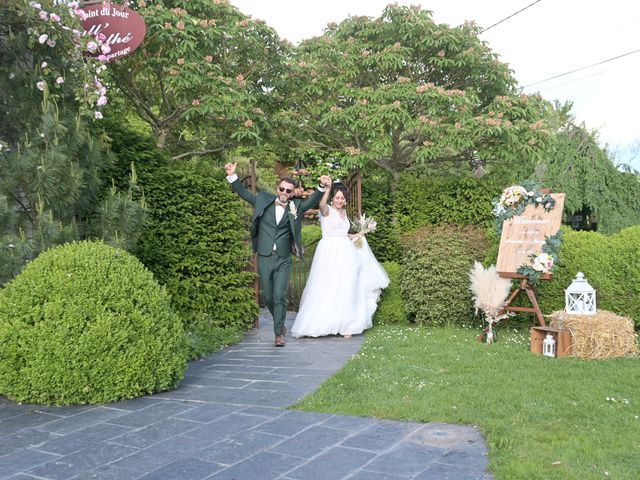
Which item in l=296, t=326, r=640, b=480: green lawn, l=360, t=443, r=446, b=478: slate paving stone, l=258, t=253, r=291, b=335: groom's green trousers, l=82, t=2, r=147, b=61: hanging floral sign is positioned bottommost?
l=360, t=443, r=446, b=478: slate paving stone

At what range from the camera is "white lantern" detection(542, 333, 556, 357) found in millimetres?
5629

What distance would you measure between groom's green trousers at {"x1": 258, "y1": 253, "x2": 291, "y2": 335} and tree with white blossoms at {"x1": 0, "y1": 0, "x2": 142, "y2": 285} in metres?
1.71

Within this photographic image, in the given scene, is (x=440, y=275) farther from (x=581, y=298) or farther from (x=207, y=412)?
(x=207, y=412)

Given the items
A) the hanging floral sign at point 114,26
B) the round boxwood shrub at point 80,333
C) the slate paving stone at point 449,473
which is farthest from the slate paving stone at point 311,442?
the hanging floral sign at point 114,26

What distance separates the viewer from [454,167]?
10.5 meters

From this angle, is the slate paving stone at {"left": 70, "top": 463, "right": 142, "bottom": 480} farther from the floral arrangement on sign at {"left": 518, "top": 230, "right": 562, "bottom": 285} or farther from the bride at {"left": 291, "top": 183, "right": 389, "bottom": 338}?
the floral arrangement on sign at {"left": 518, "top": 230, "right": 562, "bottom": 285}

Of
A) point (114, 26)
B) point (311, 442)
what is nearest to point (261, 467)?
point (311, 442)

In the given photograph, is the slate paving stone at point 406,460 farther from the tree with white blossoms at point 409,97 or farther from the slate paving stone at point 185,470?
the tree with white blossoms at point 409,97

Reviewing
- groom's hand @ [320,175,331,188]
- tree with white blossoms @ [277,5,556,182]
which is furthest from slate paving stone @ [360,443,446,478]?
tree with white blossoms @ [277,5,556,182]

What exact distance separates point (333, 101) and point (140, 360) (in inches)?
226

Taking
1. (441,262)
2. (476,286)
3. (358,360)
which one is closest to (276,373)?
(358,360)

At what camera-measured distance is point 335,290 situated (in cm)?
Result: 739

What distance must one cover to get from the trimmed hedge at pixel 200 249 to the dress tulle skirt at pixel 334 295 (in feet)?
3.01

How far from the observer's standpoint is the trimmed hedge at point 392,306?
8273mm
